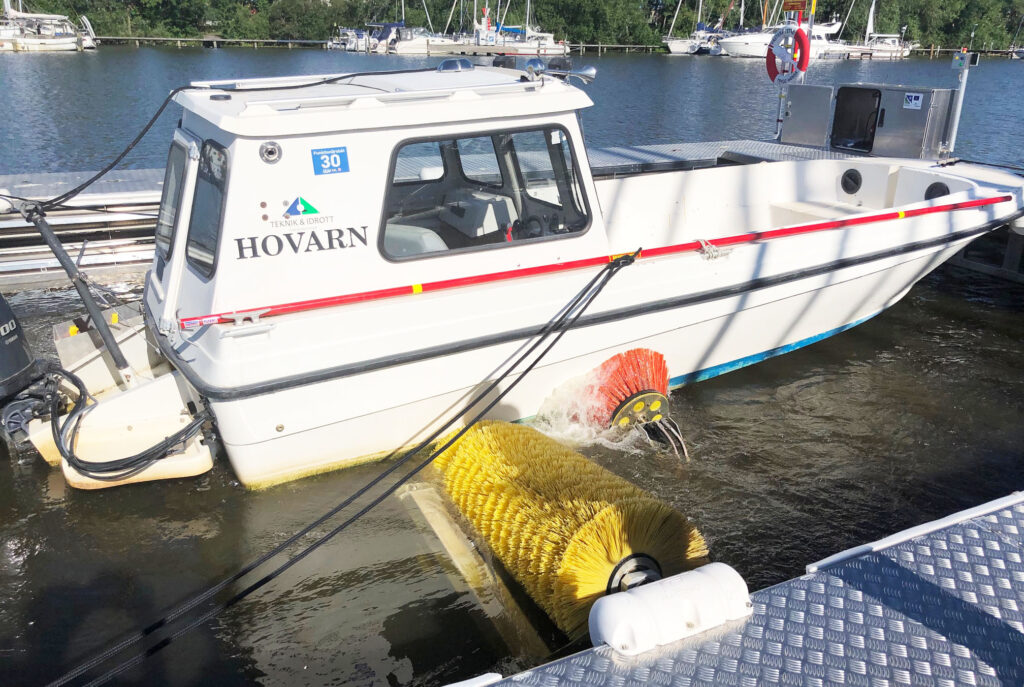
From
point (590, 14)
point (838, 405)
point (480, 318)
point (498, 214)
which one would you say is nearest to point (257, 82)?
point (498, 214)

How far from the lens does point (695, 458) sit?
18.5ft

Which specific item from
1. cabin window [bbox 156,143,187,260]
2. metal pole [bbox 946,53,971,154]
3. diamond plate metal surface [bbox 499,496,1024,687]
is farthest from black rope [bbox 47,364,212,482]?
metal pole [bbox 946,53,971,154]

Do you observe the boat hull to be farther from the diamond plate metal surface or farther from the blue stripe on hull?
the diamond plate metal surface

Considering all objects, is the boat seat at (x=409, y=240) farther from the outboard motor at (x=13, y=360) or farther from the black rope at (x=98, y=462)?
the outboard motor at (x=13, y=360)

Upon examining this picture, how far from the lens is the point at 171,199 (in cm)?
525

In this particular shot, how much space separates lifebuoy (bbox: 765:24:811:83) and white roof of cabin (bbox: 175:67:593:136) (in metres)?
6.26

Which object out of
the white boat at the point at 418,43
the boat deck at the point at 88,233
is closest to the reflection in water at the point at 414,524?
the boat deck at the point at 88,233

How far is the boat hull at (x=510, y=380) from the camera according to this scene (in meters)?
4.80

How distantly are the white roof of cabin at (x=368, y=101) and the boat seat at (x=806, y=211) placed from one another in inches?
143

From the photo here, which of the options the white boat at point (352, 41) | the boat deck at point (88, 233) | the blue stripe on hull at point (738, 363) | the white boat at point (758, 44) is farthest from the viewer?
the white boat at point (352, 41)

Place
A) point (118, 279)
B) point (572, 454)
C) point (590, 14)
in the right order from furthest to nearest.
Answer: point (590, 14) < point (118, 279) < point (572, 454)

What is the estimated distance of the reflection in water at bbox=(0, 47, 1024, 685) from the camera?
3996 mm

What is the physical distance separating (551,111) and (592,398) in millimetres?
1868

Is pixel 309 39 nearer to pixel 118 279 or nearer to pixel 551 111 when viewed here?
pixel 118 279
